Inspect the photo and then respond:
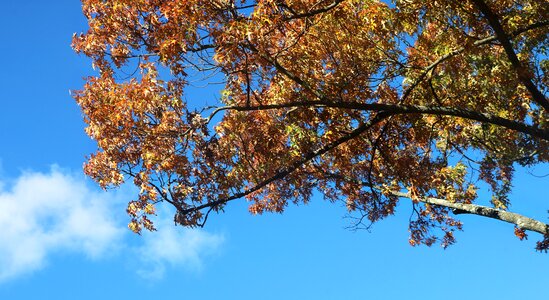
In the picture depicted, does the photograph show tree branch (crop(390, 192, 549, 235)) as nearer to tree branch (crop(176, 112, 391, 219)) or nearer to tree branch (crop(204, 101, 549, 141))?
tree branch (crop(176, 112, 391, 219))

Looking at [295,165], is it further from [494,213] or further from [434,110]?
[494,213]

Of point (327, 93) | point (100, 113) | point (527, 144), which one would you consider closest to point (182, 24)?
point (100, 113)

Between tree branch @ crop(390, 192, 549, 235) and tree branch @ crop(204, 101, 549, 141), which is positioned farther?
tree branch @ crop(390, 192, 549, 235)

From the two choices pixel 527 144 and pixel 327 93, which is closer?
pixel 327 93

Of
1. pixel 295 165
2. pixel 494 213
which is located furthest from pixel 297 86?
pixel 494 213

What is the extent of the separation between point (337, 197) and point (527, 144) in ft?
15.1

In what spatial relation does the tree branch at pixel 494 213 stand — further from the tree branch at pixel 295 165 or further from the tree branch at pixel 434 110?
the tree branch at pixel 434 110

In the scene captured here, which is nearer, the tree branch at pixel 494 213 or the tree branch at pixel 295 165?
the tree branch at pixel 295 165

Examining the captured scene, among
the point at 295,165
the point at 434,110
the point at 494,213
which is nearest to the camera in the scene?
the point at 434,110

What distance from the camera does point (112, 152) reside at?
9570mm

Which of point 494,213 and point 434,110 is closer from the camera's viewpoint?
point 434,110

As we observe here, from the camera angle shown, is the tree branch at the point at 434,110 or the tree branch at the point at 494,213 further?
the tree branch at the point at 494,213

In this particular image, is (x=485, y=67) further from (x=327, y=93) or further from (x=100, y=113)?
(x=100, y=113)

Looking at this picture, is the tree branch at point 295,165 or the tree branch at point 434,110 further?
the tree branch at point 295,165
